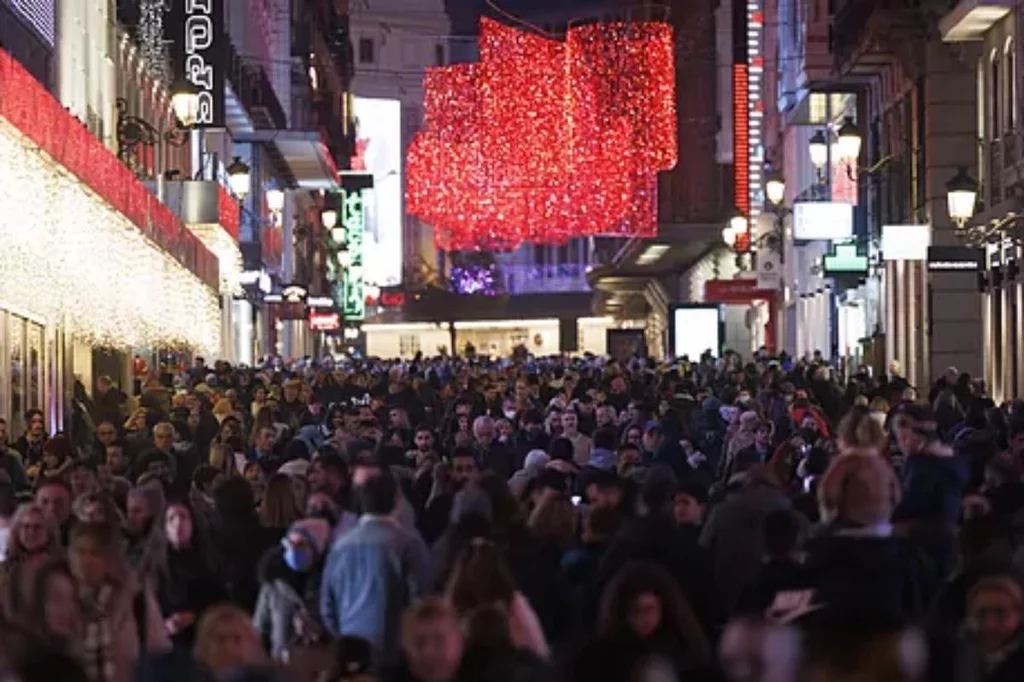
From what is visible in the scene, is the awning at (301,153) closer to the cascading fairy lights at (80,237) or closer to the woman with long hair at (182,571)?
the cascading fairy lights at (80,237)

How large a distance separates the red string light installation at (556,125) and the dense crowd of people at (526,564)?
1370 inches

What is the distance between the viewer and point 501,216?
65688mm

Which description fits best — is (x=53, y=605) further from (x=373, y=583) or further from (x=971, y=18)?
(x=971, y=18)

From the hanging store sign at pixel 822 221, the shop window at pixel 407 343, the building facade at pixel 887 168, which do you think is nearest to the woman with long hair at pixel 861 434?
the building facade at pixel 887 168

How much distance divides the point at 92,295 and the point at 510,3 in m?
106

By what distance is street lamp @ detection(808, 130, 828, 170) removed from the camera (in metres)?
49.3

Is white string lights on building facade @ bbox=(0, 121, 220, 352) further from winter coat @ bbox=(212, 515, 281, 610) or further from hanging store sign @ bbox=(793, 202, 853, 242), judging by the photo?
hanging store sign @ bbox=(793, 202, 853, 242)

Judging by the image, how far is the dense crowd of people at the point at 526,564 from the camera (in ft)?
28.0

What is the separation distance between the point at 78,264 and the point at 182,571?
16944 mm

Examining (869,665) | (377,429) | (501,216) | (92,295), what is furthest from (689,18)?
(869,665)

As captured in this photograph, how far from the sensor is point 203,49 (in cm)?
4869

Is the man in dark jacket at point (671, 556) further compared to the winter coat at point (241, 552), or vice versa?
the winter coat at point (241, 552)

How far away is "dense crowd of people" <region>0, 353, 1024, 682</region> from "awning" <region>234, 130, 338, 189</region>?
4704cm

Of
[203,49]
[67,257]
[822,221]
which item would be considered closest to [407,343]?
[203,49]
